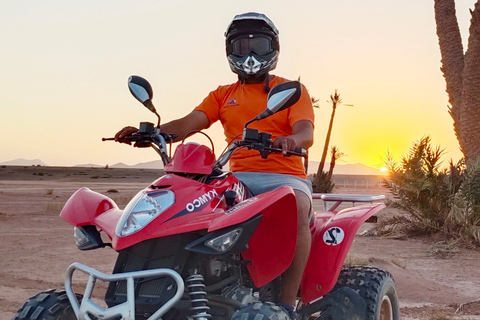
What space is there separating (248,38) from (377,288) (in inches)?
76.0

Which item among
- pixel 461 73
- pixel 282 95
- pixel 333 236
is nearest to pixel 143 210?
pixel 282 95

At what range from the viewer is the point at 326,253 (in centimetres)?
473

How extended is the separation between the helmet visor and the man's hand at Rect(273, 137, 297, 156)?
3.30 ft

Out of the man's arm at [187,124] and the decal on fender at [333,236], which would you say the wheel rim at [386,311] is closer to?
the decal on fender at [333,236]

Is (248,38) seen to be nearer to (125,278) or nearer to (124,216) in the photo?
(124,216)

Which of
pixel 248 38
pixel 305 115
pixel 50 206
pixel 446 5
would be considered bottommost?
pixel 50 206

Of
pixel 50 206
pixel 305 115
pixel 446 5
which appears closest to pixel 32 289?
pixel 305 115

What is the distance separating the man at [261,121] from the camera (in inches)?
171

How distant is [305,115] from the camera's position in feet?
15.3

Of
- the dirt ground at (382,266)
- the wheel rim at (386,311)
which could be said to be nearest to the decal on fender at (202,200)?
the wheel rim at (386,311)

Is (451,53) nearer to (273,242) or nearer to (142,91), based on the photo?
(142,91)

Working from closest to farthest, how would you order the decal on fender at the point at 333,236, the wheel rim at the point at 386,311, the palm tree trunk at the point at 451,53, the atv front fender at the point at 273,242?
the atv front fender at the point at 273,242, the decal on fender at the point at 333,236, the wheel rim at the point at 386,311, the palm tree trunk at the point at 451,53

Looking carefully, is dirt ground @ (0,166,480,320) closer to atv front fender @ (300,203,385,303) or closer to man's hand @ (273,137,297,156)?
atv front fender @ (300,203,385,303)

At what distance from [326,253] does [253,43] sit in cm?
145
